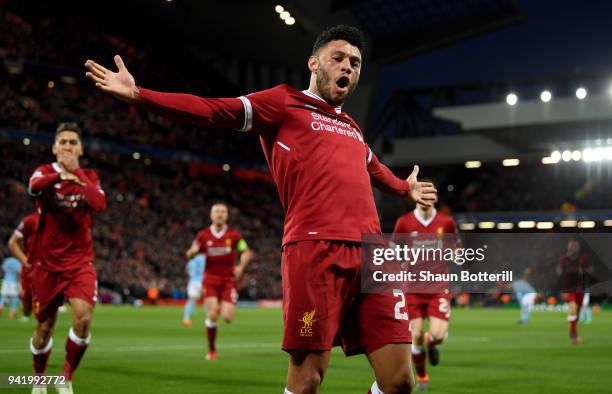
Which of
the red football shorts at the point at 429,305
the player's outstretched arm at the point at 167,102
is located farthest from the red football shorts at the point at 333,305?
the red football shorts at the point at 429,305

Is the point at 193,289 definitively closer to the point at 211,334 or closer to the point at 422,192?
the point at 211,334

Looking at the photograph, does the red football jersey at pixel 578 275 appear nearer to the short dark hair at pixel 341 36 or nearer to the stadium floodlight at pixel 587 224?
the short dark hair at pixel 341 36

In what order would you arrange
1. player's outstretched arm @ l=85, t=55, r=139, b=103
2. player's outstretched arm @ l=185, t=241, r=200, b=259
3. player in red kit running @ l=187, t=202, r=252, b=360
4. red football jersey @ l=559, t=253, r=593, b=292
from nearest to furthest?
1. player's outstretched arm @ l=85, t=55, r=139, b=103
2. red football jersey @ l=559, t=253, r=593, b=292
3. player in red kit running @ l=187, t=202, r=252, b=360
4. player's outstretched arm @ l=185, t=241, r=200, b=259

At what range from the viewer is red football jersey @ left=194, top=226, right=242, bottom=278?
1581 centimetres

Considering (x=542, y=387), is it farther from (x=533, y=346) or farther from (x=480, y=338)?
(x=480, y=338)

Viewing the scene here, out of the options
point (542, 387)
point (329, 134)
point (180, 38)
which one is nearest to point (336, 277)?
point (329, 134)

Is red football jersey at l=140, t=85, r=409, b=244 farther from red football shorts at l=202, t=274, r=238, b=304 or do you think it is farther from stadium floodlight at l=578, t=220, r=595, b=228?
stadium floodlight at l=578, t=220, r=595, b=228

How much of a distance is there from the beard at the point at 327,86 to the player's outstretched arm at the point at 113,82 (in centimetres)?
133

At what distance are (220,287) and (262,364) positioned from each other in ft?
8.44

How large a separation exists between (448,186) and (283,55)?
1754 cm

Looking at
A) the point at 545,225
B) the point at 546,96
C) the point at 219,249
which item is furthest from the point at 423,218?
the point at 545,225

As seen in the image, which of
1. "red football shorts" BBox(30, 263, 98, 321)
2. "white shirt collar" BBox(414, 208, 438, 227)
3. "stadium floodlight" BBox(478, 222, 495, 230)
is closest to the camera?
"red football shorts" BBox(30, 263, 98, 321)

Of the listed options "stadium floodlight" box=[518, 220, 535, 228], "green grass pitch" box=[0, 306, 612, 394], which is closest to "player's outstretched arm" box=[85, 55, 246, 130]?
"green grass pitch" box=[0, 306, 612, 394]

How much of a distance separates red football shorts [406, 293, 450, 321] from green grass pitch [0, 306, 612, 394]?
0.90 meters
